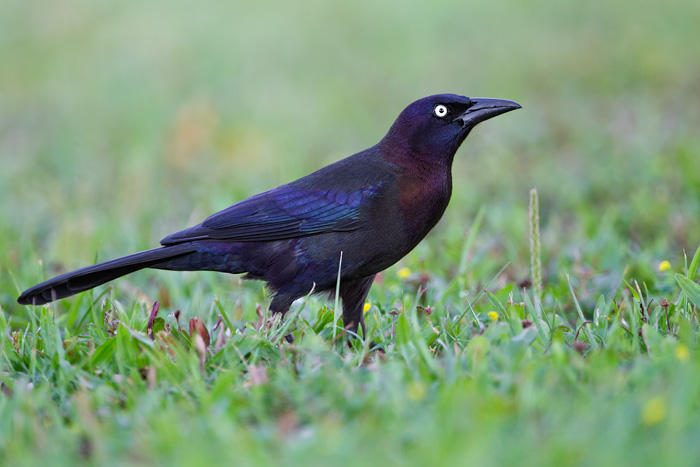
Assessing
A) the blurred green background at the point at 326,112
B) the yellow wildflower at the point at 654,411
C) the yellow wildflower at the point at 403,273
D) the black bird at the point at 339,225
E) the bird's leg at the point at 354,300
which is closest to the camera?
the yellow wildflower at the point at 654,411

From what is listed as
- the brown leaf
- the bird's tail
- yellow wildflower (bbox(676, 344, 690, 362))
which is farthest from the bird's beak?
the brown leaf

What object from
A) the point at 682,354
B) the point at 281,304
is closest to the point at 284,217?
the point at 281,304

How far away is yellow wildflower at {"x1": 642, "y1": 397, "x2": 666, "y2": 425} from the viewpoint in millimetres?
2271

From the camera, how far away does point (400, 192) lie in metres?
3.79

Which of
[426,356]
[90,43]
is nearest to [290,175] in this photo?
[426,356]

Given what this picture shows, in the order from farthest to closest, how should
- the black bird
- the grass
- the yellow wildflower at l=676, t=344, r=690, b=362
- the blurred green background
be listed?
the blurred green background → the black bird → the yellow wildflower at l=676, t=344, r=690, b=362 → the grass

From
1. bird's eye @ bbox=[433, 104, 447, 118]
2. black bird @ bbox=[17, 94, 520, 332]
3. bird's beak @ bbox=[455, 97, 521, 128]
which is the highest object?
bird's eye @ bbox=[433, 104, 447, 118]

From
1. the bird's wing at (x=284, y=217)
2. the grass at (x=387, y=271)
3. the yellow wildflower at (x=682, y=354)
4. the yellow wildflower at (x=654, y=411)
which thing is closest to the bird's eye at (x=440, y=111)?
the bird's wing at (x=284, y=217)

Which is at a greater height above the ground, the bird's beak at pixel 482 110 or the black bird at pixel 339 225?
the bird's beak at pixel 482 110

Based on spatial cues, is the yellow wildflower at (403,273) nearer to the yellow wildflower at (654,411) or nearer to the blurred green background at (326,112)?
the blurred green background at (326,112)

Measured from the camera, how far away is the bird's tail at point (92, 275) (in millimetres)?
3830

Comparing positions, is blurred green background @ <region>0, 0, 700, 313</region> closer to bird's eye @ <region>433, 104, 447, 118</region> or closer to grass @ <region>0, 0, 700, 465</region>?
grass @ <region>0, 0, 700, 465</region>

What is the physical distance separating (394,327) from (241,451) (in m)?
1.43

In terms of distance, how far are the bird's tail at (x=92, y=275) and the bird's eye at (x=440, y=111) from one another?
1.36m
